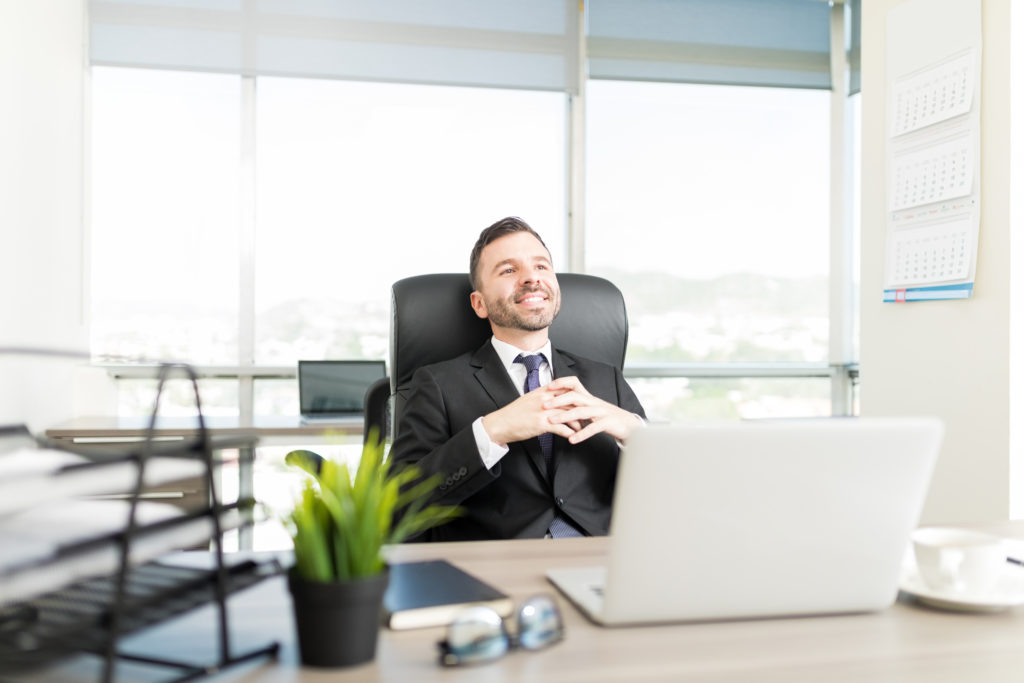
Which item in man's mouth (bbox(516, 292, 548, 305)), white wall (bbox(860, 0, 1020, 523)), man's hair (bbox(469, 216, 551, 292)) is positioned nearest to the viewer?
man's mouth (bbox(516, 292, 548, 305))

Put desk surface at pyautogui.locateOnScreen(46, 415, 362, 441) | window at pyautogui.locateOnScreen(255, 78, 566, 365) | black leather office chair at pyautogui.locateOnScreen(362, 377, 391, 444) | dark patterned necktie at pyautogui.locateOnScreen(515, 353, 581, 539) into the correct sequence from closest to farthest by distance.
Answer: dark patterned necktie at pyautogui.locateOnScreen(515, 353, 581, 539) < black leather office chair at pyautogui.locateOnScreen(362, 377, 391, 444) < desk surface at pyautogui.locateOnScreen(46, 415, 362, 441) < window at pyautogui.locateOnScreen(255, 78, 566, 365)

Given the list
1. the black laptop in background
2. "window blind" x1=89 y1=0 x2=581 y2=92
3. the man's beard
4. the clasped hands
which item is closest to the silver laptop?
the clasped hands

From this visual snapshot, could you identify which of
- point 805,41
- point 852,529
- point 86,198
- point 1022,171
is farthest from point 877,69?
point 86,198

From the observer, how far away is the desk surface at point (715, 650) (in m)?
0.69

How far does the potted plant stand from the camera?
0.65m

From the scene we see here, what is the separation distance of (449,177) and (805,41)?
6.98 ft

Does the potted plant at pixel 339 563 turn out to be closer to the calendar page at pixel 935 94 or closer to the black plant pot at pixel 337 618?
the black plant pot at pixel 337 618

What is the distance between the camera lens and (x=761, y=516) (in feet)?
2.54

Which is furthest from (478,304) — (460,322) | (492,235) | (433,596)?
(433,596)

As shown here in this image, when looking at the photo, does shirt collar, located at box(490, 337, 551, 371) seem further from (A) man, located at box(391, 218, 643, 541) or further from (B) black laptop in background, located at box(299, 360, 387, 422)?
(B) black laptop in background, located at box(299, 360, 387, 422)

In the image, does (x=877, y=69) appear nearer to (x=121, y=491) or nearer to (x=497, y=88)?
(x=497, y=88)

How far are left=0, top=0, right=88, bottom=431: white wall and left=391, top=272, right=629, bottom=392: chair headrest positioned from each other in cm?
127

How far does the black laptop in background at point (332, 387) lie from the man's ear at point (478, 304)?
1605 millimetres

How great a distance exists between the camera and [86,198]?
3678 millimetres
